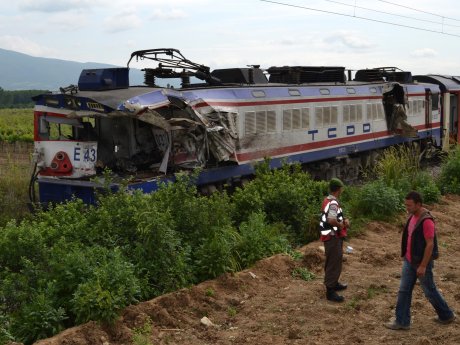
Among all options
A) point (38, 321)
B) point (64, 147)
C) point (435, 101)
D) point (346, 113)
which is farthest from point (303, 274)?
point (435, 101)

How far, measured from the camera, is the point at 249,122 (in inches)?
591

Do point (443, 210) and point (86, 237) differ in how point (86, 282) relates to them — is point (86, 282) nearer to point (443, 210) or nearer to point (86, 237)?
point (86, 237)

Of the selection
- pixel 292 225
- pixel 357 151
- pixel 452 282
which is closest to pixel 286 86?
pixel 357 151

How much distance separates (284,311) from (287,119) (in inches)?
363

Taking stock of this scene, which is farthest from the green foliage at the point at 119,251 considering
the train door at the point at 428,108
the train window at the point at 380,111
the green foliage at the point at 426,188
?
the train door at the point at 428,108

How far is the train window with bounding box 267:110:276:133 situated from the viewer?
15.8 m

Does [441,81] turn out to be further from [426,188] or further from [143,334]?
[143,334]

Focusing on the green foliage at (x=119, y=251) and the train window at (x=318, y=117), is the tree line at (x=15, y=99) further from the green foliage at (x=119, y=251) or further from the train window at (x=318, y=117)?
the green foliage at (x=119, y=251)

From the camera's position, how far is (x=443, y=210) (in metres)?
14.6

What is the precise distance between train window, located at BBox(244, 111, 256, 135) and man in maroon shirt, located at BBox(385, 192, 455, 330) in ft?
26.3

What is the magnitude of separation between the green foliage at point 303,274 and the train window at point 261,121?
6.21 m

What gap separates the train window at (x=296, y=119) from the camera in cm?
1681

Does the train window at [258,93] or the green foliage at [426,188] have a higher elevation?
the train window at [258,93]

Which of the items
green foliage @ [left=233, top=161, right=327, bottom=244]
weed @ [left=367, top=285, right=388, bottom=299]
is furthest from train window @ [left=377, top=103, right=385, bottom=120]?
weed @ [left=367, top=285, right=388, bottom=299]
